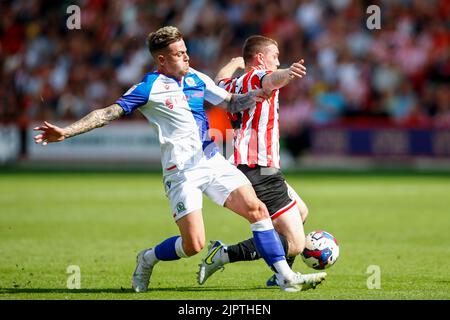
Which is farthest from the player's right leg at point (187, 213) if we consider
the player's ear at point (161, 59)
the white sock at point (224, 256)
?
the player's ear at point (161, 59)

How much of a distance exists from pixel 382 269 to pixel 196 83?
2839 millimetres

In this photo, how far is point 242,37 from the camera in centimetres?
2647

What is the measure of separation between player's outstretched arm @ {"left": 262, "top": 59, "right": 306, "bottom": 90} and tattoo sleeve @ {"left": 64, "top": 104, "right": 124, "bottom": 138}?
1.24 metres

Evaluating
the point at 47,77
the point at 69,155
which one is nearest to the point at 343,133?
the point at 69,155

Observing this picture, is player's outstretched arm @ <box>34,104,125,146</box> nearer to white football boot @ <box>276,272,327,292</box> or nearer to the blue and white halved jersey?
the blue and white halved jersey

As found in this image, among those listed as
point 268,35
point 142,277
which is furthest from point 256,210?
point 268,35

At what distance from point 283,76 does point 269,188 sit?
3.68ft

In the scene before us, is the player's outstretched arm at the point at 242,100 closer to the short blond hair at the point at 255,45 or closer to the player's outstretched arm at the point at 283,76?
the player's outstretched arm at the point at 283,76

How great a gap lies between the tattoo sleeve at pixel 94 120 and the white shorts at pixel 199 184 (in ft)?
2.38

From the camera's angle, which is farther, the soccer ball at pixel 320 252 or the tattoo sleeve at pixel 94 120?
the soccer ball at pixel 320 252

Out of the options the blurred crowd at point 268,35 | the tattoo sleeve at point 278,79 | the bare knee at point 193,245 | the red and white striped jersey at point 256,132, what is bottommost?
the bare knee at point 193,245

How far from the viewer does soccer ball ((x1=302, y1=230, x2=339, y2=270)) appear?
27.1ft

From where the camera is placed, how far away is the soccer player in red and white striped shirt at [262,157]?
26.1ft
